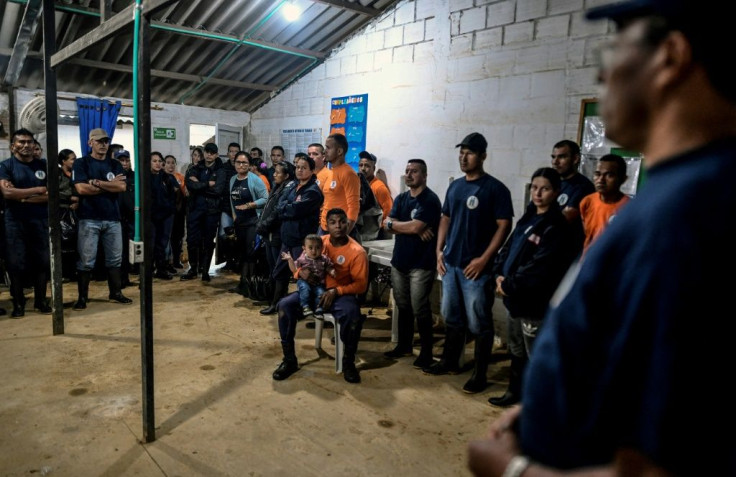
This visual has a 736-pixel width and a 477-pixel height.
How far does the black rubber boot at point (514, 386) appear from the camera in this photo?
3291mm

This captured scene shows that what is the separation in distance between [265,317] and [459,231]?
2599mm

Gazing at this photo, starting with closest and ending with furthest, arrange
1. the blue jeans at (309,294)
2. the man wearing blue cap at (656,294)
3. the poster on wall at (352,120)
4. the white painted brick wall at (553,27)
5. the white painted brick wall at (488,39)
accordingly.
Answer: the man wearing blue cap at (656,294) < the blue jeans at (309,294) < the white painted brick wall at (553,27) < the white painted brick wall at (488,39) < the poster on wall at (352,120)

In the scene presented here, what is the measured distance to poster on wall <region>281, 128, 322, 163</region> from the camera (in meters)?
7.36

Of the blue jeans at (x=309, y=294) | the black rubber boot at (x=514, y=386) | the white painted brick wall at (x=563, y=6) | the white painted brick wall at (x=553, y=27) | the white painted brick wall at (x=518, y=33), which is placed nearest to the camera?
the black rubber boot at (x=514, y=386)

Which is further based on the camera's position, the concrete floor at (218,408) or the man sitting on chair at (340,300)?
the man sitting on chair at (340,300)

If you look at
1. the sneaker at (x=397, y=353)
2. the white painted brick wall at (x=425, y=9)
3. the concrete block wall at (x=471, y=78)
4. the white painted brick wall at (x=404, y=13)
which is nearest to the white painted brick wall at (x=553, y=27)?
the concrete block wall at (x=471, y=78)

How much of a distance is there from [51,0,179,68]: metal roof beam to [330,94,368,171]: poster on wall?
3.44m

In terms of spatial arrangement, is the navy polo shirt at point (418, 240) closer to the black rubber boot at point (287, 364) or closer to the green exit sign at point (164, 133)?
the black rubber boot at point (287, 364)

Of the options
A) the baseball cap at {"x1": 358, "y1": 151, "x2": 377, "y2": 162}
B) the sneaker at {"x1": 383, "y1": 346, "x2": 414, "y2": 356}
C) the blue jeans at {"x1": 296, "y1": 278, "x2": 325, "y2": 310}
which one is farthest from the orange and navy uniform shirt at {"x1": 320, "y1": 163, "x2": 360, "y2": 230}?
the sneaker at {"x1": 383, "y1": 346, "x2": 414, "y2": 356}

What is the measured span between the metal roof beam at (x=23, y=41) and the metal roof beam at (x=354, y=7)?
10.4 feet

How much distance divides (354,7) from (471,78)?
199 centimetres

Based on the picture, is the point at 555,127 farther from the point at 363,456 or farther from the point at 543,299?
the point at 363,456

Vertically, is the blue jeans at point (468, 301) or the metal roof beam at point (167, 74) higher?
the metal roof beam at point (167, 74)

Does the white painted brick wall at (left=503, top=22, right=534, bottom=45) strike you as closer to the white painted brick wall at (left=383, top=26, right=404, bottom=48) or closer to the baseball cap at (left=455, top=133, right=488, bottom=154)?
the white painted brick wall at (left=383, top=26, right=404, bottom=48)
